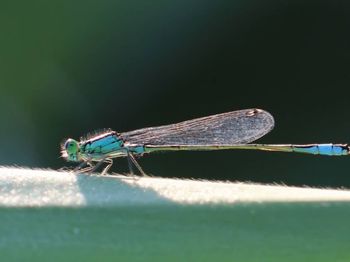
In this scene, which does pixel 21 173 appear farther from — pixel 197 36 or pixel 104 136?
pixel 197 36

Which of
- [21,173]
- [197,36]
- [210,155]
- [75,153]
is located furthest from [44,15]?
[21,173]

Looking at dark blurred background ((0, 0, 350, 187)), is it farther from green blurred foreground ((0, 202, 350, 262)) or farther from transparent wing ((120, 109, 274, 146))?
green blurred foreground ((0, 202, 350, 262))

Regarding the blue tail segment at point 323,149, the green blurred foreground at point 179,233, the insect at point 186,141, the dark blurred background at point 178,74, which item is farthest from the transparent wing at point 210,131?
the green blurred foreground at point 179,233

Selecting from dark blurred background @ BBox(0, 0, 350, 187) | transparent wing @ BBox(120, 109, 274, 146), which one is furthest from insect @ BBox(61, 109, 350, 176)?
dark blurred background @ BBox(0, 0, 350, 187)

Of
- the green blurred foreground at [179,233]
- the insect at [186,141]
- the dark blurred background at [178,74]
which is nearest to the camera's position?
the green blurred foreground at [179,233]

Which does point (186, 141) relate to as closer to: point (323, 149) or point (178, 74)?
point (323, 149)

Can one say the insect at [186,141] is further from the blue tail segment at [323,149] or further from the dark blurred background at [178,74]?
the dark blurred background at [178,74]

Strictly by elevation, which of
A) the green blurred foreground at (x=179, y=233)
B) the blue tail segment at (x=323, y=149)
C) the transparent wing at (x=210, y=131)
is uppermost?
the green blurred foreground at (x=179, y=233)
